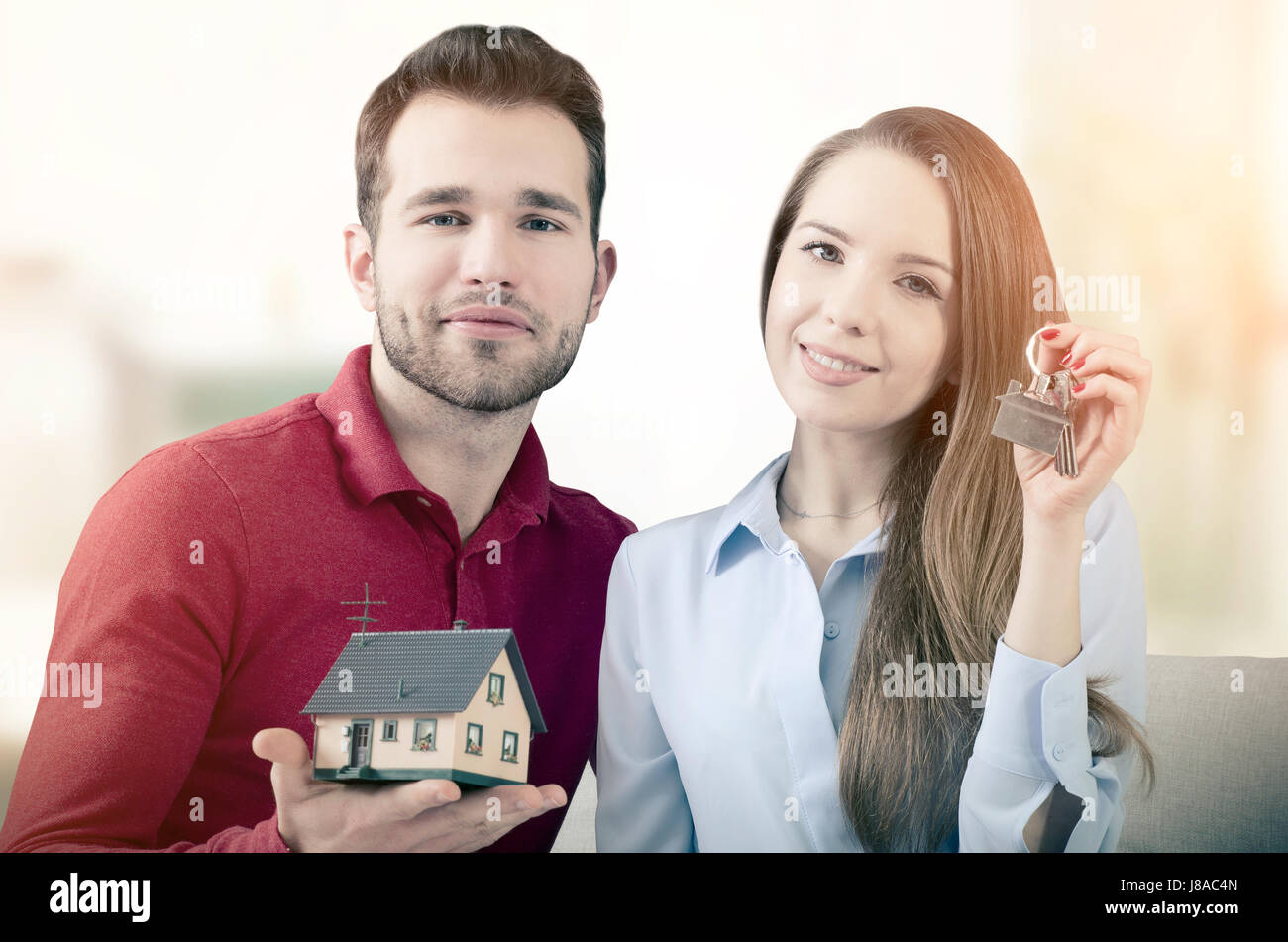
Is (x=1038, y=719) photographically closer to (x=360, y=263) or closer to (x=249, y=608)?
(x=249, y=608)

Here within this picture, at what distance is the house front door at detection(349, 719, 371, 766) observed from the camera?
145 cm

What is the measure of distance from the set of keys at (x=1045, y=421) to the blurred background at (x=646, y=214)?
0.40 m

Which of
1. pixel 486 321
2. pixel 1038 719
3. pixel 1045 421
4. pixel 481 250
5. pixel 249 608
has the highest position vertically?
pixel 481 250

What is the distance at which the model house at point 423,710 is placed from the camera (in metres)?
1.42

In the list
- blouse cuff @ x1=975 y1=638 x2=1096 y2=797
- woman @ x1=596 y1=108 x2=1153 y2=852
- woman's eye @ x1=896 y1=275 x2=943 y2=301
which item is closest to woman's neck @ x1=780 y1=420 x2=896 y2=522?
woman @ x1=596 y1=108 x2=1153 y2=852

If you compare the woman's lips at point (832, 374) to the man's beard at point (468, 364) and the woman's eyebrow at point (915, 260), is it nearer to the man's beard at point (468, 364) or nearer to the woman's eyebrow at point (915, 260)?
the woman's eyebrow at point (915, 260)

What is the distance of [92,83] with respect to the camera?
2.03 meters

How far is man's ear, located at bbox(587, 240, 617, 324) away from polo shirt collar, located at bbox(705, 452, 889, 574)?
407 millimetres

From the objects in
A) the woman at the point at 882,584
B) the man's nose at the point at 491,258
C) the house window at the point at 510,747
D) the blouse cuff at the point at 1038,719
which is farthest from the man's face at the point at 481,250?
the blouse cuff at the point at 1038,719

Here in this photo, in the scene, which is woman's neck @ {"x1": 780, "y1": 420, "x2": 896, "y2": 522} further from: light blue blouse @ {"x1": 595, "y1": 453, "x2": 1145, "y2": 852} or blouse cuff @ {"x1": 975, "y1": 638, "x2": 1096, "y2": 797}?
blouse cuff @ {"x1": 975, "y1": 638, "x2": 1096, "y2": 797}

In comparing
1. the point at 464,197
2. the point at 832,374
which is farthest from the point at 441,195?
the point at 832,374

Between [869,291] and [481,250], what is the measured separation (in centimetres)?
62

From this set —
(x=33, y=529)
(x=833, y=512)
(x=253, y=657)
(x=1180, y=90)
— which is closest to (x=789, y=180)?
(x=833, y=512)

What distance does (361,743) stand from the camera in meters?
1.45
